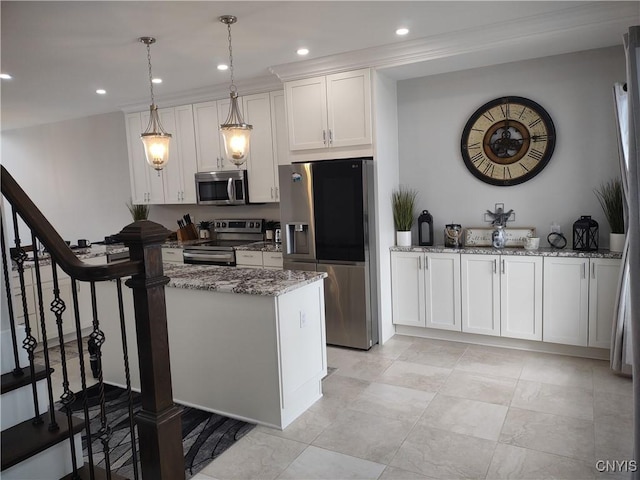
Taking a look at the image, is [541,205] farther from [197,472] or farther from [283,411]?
[197,472]

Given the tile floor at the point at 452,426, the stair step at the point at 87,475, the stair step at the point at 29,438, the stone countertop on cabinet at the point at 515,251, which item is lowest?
the tile floor at the point at 452,426

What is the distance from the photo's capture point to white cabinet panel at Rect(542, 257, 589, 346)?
12.4 ft

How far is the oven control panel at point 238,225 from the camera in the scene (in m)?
5.61

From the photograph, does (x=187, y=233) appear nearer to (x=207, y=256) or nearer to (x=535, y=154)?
(x=207, y=256)

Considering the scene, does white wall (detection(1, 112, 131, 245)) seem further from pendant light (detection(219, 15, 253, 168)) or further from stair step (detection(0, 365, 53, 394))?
stair step (detection(0, 365, 53, 394))

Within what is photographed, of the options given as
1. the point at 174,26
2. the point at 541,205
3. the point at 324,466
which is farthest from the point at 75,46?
the point at 541,205

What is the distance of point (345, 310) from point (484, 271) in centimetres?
133

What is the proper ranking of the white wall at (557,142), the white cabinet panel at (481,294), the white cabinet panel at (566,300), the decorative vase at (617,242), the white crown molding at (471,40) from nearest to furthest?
the white crown molding at (471,40) < the decorative vase at (617,242) < the white cabinet panel at (566,300) < the white wall at (557,142) < the white cabinet panel at (481,294)

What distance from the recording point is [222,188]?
5.45 metres

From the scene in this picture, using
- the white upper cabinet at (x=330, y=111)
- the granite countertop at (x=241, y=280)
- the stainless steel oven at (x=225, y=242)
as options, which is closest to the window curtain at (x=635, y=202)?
the granite countertop at (x=241, y=280)

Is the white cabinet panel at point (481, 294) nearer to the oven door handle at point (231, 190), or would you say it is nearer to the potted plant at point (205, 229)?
the oven door handle at point (231, 190)

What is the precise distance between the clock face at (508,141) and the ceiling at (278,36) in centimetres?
45

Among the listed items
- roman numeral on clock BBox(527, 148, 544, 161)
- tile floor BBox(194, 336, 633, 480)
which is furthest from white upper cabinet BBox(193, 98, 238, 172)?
roman numeral on clock BBox(527, 148, 544, 161)

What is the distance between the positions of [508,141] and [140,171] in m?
4.56
